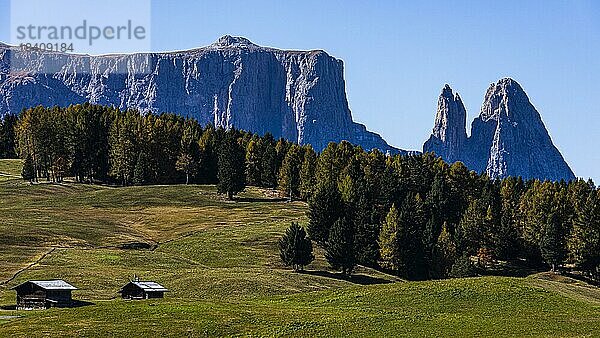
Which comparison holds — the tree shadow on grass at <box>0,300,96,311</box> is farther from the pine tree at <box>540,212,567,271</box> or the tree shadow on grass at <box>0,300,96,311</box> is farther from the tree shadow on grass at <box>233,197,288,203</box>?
the tree shadow on grass at <box>233,197,288,203</box>

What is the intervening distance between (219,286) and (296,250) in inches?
782

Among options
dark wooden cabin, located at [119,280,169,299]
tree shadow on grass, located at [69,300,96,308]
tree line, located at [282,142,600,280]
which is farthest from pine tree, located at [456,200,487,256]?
tree shadow on grass, located at [69,300,96,308]

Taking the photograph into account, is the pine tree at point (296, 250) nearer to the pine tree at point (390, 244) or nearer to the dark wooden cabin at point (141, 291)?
the pine tree at point (390, 244)

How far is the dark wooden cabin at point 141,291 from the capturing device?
81000 millimetres

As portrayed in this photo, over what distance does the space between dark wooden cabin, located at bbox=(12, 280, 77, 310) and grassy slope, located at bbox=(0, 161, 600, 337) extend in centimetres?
284

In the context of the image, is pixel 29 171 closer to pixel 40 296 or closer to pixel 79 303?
pixel 40 296

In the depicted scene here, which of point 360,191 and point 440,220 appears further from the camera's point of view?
point 440,220

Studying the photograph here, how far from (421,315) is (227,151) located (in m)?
91.5

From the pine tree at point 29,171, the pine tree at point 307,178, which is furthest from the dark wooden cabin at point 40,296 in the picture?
the pine tree at point 29,171

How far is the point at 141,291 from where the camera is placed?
267 feet

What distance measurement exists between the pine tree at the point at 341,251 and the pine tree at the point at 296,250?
11.0 ft

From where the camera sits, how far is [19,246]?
107 metres

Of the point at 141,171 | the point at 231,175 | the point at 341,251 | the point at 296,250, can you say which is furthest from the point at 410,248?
the point at 141,171

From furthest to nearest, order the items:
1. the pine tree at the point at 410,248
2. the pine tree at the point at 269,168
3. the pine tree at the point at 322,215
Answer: the pine tree at the point at 269,168
the pine tree at the point at 322,215
the pine tree at the point at 410,248
